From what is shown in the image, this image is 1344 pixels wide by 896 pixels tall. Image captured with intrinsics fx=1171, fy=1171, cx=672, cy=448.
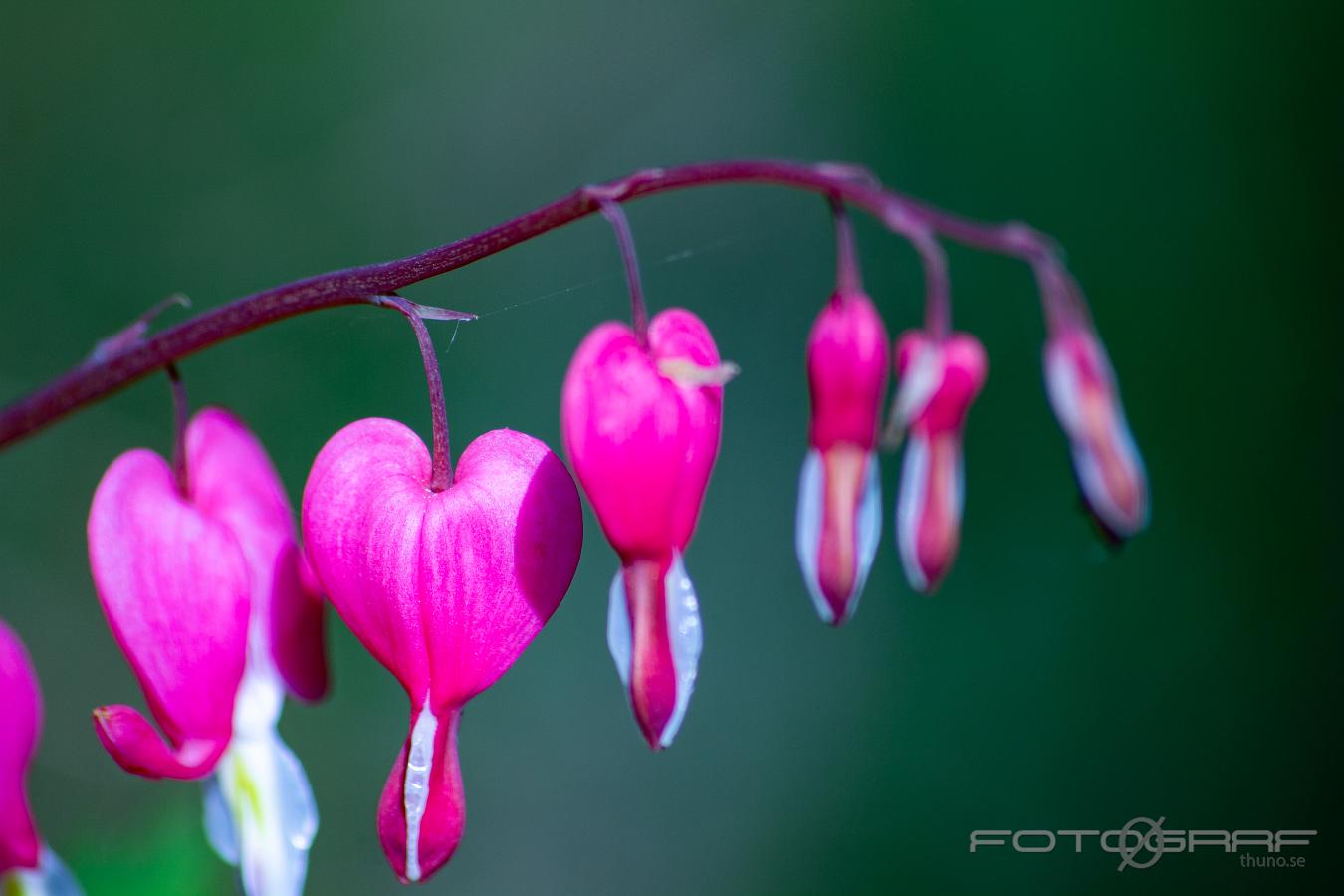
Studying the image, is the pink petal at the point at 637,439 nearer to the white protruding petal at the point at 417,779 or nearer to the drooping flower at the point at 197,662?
the white protruding petal at the point at 417,779

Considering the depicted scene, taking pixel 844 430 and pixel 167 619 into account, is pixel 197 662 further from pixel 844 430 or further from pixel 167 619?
pixel 844 430

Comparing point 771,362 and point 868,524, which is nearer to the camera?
point 868,524

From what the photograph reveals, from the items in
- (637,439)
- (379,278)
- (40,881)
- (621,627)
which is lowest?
(40,881)

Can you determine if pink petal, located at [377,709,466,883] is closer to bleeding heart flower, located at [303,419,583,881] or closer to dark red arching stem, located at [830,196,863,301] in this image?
bleeding heart flower, located at [303,419,583,881]

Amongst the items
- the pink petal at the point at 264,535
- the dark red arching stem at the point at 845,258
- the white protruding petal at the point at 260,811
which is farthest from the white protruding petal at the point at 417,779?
the dark red arching stem at the point at 845,258

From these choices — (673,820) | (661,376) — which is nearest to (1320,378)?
(673,820)

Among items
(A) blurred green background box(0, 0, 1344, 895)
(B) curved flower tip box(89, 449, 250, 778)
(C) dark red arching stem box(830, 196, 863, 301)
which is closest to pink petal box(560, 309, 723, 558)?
(C) dark red arching stem box(830, 196, 863, 301)

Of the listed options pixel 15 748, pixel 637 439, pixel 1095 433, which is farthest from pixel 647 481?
pixel 15 748
